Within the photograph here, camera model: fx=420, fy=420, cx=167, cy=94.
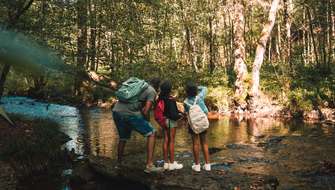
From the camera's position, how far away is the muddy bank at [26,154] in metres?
8.30

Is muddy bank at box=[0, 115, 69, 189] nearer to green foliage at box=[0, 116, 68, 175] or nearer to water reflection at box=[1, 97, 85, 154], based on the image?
green foliage at box=[0, 116, 68, 175]

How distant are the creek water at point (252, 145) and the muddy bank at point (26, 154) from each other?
805 millimetres

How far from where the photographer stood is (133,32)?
45.8ft

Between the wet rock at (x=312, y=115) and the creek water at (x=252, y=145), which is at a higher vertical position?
the wet rock at (x=312, y=115)

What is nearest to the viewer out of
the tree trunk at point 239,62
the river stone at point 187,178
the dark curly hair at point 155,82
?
the river stone at point 187,178

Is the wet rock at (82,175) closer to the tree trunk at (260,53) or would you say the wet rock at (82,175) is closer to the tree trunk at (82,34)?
the tree trunk at (82,34)

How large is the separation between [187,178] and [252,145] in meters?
6.54

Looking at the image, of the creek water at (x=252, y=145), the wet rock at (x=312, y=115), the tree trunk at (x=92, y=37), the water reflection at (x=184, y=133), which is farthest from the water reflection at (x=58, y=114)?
the wet rock at (x=312, y=115)

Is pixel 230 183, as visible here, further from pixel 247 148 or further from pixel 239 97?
pixel 239 97

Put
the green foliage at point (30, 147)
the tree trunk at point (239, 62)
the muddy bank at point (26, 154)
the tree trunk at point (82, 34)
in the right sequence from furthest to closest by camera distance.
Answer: the tree trunk at point (239, 62)
the tree trunk at point (82, 34)
the green foliage at point (30, 147)
the muddy bank at point (26, 154)

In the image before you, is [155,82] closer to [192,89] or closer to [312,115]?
[192,89]

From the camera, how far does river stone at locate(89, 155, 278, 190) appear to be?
281 inches

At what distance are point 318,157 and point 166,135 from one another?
5.45m

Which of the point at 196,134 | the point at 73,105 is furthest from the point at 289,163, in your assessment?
the point at 73,105
